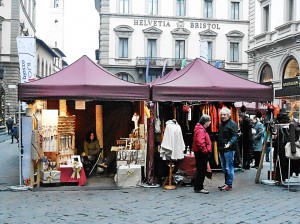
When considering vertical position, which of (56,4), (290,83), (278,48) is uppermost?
(56,4)

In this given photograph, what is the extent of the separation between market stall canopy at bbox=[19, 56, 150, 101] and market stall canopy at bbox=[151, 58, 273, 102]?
0.47 m

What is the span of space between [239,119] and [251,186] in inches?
159

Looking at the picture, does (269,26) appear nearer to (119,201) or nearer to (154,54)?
(154,54)

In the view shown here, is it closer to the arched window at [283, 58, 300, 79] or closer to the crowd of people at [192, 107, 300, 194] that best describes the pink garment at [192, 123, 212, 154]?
the crowd of people at [192, 107, 300, 194]

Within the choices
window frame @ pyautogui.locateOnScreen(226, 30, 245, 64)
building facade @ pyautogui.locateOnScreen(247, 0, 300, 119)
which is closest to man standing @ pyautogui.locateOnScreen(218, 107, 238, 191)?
building facade @ pyautogui.locateOnScreen(247, 0, 300, 119)

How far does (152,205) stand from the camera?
814 centimetres

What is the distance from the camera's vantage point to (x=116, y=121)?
13492 mm

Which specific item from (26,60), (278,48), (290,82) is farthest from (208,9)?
(26,60)

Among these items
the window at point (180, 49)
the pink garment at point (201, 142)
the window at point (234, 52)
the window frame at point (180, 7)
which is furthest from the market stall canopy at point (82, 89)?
the window at point (234, 52)

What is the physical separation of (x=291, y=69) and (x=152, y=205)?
1834cm

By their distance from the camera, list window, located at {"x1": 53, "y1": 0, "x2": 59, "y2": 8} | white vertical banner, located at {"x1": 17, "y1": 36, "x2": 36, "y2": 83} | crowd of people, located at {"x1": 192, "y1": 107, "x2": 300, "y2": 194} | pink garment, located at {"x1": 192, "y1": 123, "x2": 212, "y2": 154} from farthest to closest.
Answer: window, located at {"x1": 53, "y1": 0, "x2": 59, "y2": 8}
white vertical banner, located at {"x1": 17, "y1": 36, "x2": 36, "y2": 83}
crowd of people, located at {"x1": 192, "y1": 107, "x2": 300, "y2": 194}
pink garment, located at {"x1": 192, "y1": 123, "x2": 212, "y2": 154}

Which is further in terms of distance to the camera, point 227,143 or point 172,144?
point 172,144

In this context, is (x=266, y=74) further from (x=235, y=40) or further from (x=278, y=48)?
(x=235, y=40)

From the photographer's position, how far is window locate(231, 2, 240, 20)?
139ft
